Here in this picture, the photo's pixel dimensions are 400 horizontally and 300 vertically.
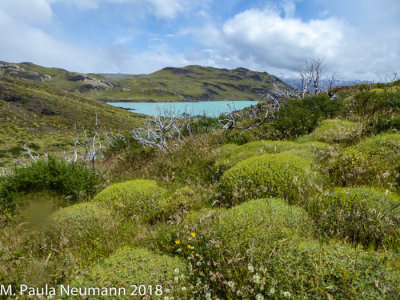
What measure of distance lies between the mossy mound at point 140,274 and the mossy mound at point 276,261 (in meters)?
0.22

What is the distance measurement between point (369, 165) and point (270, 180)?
73.7 inches

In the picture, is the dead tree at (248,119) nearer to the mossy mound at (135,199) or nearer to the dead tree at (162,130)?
the dead tree at (162,130)

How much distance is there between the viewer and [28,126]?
161 ft

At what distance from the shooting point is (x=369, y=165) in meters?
4.18

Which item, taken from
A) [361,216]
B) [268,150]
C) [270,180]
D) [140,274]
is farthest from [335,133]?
[140,274]

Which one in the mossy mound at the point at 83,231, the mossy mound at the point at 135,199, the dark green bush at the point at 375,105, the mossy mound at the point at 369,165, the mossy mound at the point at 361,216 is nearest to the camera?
the mossy mound at the point at 361,216

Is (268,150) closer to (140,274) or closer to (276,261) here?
(276,261)

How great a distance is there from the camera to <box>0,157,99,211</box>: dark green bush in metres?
5.47

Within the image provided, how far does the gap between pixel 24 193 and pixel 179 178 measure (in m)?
3.83

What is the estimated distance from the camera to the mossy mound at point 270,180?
393 cm

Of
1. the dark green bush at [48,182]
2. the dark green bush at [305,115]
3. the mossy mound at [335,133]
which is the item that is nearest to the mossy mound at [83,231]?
the dark green bush at [48,182]

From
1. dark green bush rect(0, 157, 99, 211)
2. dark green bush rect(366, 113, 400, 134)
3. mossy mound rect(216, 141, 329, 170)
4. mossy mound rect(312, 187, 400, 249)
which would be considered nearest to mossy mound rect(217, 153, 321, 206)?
mossy mound rect(312, 187, 400, 249)

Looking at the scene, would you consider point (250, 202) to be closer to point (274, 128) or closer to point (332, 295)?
point (332, 295)

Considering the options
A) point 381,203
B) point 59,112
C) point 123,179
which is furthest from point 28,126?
point 381,203
